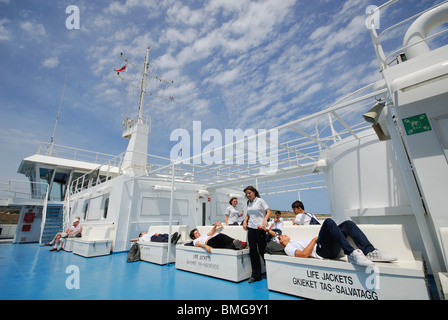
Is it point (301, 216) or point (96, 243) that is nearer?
point (301, 216)

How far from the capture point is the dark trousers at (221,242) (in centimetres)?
426

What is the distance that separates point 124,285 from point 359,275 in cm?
390

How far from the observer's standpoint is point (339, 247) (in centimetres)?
282

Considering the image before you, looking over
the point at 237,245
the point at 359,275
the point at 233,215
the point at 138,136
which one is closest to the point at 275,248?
the point at 237,245

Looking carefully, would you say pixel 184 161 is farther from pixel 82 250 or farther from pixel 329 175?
pixel 82 250

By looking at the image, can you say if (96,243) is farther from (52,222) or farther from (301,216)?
(52,222)

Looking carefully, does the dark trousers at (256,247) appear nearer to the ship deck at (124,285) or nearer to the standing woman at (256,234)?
the standing woman at (256,234)

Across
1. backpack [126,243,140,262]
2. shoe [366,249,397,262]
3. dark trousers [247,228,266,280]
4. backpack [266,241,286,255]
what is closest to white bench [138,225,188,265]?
backpack [126,243,140,262]

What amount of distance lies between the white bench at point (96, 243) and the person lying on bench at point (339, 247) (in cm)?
686

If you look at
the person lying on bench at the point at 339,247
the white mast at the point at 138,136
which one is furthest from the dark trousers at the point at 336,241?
the white mast at the point at 138,136
